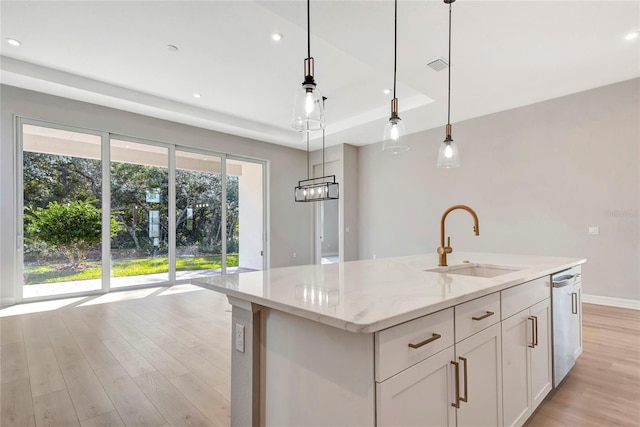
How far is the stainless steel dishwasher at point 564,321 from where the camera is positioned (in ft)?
6.60

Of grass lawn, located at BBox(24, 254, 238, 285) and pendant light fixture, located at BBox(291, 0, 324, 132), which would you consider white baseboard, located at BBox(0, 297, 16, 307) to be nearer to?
grass lawn, located at BBox(24, 254, 238, 285)

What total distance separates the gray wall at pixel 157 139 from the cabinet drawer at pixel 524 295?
5818mm

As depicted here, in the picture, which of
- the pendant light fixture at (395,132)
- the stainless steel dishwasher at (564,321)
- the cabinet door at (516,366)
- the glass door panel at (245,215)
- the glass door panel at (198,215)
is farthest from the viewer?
the glass door panel at (245,215)

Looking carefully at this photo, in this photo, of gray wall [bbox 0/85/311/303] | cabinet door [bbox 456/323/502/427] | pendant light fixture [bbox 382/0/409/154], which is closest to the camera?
cabinet door [bbox 456/323/502/427]

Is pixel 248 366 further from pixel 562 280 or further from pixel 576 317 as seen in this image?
pixel 576 317

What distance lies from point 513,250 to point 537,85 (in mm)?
2489

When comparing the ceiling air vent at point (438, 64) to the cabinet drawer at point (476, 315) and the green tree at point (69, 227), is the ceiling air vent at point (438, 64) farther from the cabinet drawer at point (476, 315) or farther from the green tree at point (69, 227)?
the green tree at point (69, 227)

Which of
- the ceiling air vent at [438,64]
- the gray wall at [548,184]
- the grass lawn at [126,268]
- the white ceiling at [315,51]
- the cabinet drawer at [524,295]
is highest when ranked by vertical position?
the white ceiling at [315,51]

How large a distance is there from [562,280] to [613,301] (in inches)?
128

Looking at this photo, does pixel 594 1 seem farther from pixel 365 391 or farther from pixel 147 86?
pixel 147 86

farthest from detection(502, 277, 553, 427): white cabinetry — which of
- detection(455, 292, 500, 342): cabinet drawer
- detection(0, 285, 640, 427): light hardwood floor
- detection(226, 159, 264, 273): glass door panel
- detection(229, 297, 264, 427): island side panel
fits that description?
detection(226, 159, 264, 273): glass door panel

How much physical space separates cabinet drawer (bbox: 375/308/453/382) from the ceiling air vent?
325 cm

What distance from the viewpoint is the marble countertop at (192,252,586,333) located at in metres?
0.97

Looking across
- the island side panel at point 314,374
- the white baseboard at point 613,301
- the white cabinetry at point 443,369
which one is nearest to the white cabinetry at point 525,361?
the white cabinetry at point 443,369
